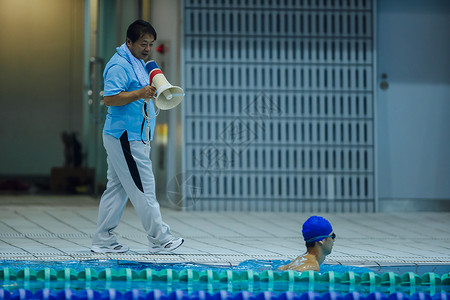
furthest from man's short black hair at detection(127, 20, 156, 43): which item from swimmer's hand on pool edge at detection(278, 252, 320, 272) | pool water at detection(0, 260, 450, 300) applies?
swimmer's hand on pool edge at detection(278, 252, 320, 272)

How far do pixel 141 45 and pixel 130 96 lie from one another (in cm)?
38

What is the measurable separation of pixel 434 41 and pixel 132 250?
16.2 feet

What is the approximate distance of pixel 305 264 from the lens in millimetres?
4172

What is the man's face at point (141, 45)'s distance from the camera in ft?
15.7

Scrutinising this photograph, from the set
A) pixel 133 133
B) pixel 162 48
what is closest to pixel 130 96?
pixel 133 133

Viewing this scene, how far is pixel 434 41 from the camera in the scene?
8375 millimetres

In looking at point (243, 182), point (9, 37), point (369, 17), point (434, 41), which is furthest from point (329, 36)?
point (9, 37)

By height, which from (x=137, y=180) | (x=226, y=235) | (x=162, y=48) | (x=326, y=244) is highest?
(x=162, y=48)

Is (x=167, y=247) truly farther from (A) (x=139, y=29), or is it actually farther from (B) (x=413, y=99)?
(B) (x=413, y=99)

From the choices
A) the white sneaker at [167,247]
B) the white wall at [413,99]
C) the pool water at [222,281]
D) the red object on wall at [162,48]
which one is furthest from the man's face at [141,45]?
the white wall at [413,99]

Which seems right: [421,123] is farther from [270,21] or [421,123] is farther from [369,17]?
[270,21]

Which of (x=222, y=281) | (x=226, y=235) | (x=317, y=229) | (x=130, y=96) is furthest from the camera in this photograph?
(x=226, y=235)

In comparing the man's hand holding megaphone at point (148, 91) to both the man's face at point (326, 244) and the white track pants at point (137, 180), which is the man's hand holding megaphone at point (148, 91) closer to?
the white track pants at point (137, 180)

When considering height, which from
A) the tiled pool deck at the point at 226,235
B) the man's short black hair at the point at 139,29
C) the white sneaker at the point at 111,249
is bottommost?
the tiled pool deck at the point at 226,235
